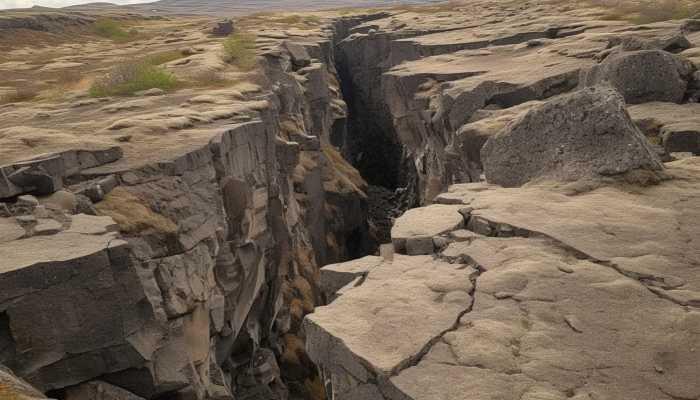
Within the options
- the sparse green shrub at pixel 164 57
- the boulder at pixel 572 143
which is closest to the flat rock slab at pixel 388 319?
the boulder at pixel 572 143

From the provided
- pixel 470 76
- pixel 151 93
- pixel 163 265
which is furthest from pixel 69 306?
pixel 470 76

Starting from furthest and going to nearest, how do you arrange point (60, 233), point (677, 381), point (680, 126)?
point (680, 126)
point (60, 233)
point (677, 381)

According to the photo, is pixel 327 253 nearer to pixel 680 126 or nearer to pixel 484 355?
pixel 680 126

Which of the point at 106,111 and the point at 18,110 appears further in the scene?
the point at 18,110

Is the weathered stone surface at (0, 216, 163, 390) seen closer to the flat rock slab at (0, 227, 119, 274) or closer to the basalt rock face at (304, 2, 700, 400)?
the flat rock slab at (0, 227, 119, 274)

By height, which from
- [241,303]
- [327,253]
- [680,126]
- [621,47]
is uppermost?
[621,47]

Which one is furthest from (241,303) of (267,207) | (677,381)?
(677,381)

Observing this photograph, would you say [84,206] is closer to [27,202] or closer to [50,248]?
[27,202]

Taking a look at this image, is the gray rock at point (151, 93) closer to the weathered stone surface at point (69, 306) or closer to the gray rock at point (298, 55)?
the weathered stone surface at point (69, 306)
